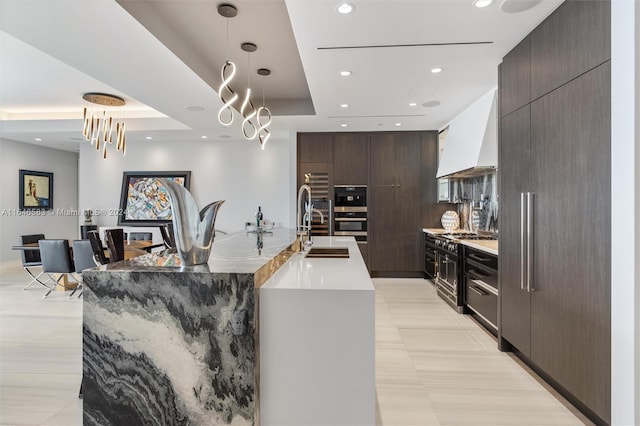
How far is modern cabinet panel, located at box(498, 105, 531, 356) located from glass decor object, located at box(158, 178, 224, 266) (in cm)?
239

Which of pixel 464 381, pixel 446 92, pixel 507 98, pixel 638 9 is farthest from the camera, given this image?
pixel 446 92

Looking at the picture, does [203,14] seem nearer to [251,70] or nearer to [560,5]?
[251,70]

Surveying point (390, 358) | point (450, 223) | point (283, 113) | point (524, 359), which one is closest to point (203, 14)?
point (283, 113)

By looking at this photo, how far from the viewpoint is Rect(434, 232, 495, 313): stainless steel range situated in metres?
4.18

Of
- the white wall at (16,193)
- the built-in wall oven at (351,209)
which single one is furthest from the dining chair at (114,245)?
the white wall at (16,193)

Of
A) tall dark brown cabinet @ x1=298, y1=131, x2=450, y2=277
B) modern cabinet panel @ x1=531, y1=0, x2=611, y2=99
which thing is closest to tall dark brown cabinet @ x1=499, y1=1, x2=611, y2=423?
modern cabinet panel @ x1=531, y1=0, x2=611, y2=99

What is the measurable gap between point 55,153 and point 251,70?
691cm

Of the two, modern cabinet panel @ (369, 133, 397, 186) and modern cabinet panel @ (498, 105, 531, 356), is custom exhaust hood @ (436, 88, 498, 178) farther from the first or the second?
modern cabinet panel @ (369, 133, 397, 186)

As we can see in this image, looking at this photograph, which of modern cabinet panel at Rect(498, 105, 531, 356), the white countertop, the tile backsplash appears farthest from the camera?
the tile backsplash

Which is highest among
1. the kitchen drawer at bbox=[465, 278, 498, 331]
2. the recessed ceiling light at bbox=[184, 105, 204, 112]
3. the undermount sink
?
the recessed ceiling light at bbox=[184, 105, 204, 112]

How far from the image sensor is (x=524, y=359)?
9.26 ft

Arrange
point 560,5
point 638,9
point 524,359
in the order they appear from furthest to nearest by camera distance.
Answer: point 524,359 < point 560,5 < point 638,9

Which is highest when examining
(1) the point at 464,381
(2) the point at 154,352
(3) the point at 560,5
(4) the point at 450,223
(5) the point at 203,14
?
(5) the point at 203,14

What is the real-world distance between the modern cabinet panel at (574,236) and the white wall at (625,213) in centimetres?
6
